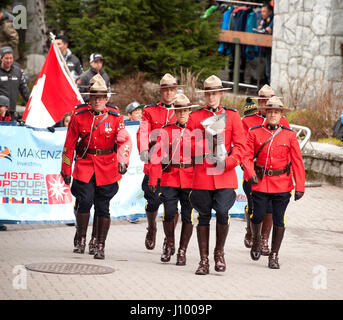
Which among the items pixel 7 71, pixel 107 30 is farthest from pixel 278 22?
pixel 7 71

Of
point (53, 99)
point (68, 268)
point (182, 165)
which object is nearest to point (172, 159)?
point (182, 165)

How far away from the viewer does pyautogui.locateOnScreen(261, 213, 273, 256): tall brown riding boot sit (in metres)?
10.6

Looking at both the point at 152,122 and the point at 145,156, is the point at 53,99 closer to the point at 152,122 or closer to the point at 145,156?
the point at 152,122

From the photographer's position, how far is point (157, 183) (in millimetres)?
10422

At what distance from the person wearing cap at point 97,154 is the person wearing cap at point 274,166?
1416 millimetres

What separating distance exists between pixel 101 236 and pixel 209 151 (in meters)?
1.66

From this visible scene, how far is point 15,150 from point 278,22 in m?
10.5

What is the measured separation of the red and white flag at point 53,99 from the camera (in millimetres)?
13367

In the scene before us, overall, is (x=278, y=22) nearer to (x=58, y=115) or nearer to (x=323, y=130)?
(x=323, y=130)

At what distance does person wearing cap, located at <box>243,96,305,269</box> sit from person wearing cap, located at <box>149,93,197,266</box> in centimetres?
72

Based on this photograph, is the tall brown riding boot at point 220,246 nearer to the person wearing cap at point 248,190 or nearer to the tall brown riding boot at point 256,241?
the tall brown riding boot at point 256,241

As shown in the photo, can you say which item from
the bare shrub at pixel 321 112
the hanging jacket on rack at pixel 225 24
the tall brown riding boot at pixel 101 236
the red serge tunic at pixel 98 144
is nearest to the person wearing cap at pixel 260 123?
the red serge tunic at pixel 98 144

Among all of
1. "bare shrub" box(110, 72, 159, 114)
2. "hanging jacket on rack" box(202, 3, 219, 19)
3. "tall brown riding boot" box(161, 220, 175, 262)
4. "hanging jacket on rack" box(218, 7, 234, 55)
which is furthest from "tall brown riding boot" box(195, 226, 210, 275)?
"hanging jacket on rack" box(218, 7, 234, 55)

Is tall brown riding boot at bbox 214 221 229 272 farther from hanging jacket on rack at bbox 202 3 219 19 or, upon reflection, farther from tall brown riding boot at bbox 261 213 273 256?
hanging jacket on rack at bbox 202 3 219 19
